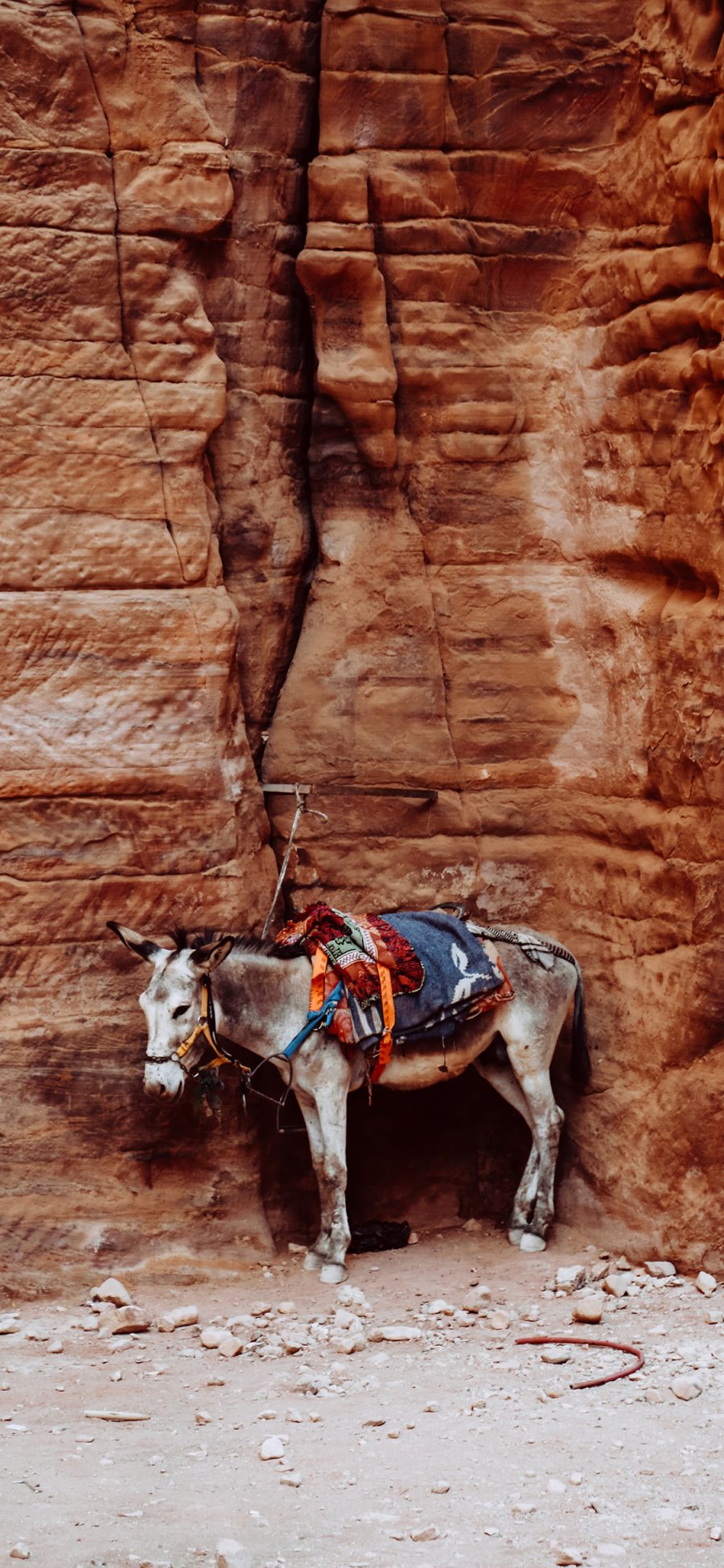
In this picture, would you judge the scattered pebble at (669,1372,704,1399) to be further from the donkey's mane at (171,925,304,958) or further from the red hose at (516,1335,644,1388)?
the donkey's mane at (171,925,304,958)

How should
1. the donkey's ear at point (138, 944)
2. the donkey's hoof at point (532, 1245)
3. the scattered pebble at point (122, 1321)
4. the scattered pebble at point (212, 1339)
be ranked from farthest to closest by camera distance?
the donkey's hoof at point (532, 1245) < the donkey's ear at point (138, 944) < the scattered pebble at point (122, 1321) < the scattered pebble at point (212, 1339)

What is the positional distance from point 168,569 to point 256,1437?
4.26 m

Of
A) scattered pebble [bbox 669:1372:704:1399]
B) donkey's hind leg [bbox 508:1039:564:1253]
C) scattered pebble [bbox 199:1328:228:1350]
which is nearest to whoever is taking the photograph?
scattered pebble [bbox 669:1372:704:1399]

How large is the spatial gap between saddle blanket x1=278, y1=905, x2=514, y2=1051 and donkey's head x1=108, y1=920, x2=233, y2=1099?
20.0 inches

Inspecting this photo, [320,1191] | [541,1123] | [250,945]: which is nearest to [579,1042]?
[541,1123]

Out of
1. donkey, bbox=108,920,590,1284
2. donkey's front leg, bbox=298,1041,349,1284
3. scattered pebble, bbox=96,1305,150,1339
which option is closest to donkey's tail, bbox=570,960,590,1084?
donkey, bbox=108,920,590,1284

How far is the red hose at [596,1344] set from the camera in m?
6.72

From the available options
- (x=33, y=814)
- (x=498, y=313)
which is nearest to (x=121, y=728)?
(x=33, y=814)

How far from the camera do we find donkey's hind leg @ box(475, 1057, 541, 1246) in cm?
858

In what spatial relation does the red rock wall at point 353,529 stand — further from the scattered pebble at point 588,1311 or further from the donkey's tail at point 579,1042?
the scattered pebble at point 588,1311

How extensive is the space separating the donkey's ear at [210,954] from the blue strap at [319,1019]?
0.54 meters

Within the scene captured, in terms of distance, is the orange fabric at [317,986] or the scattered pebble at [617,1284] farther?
the orange fabric at [317,986]

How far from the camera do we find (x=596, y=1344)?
713 cm

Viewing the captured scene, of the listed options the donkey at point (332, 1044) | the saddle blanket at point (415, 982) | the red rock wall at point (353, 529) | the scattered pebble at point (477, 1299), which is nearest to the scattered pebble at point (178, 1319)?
the red rock wall at point (353, 529)
